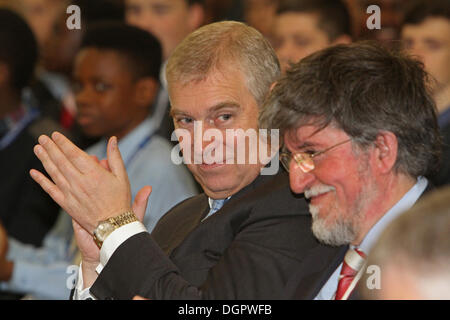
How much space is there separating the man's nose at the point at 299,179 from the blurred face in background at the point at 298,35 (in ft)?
6.22

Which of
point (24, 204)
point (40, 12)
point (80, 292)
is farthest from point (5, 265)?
point (40, 12)

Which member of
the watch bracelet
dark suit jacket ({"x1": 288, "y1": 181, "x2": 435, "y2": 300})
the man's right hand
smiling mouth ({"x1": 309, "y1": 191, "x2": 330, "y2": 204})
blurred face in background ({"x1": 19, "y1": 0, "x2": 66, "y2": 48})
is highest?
blurred face in background ({"x1": 19, "y1": 0, "x2": 66, "y2": 48})

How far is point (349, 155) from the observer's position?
1.79m

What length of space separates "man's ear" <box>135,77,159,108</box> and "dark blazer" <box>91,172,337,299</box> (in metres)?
1.54

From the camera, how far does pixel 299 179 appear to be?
1.85m

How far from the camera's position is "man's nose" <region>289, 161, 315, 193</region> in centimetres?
185

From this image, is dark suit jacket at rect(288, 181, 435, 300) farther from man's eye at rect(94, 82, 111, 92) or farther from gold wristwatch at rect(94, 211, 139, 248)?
man's eye at rect(94, 82, 111, 92)

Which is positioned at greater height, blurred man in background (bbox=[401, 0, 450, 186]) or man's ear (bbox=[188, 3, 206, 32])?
man's ear (bbox=[188, 3, 206, 32])

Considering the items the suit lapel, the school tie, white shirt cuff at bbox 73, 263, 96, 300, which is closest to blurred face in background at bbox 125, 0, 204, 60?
the suit lapel

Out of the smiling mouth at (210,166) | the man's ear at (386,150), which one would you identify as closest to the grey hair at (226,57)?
the smiling mouth at (210,166)

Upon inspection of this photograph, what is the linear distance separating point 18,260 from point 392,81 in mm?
2000

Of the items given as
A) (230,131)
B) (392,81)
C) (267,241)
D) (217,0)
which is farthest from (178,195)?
(217,0)

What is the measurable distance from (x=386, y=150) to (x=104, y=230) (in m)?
0.65

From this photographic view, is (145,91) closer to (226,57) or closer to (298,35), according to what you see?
(298,35)
